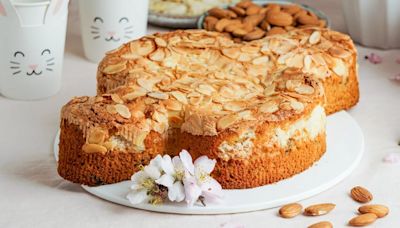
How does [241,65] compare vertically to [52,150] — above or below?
above

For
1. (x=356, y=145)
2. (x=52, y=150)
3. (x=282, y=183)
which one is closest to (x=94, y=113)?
(x=52, y=150)

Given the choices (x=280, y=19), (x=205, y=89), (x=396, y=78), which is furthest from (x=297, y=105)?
(x=280, y=19)

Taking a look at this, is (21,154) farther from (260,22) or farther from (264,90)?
(260,22)

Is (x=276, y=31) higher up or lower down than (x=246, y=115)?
lower down

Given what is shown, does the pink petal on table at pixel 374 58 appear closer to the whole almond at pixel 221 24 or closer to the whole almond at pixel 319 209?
the whole almond at pixel 221 24

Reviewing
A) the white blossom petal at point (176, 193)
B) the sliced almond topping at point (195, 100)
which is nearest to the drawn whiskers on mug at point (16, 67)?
the sliced almond topping at point (195, 100)

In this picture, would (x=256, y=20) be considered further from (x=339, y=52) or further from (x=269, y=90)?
(x=269, y=90)

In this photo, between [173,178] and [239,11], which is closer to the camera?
[173,178]
